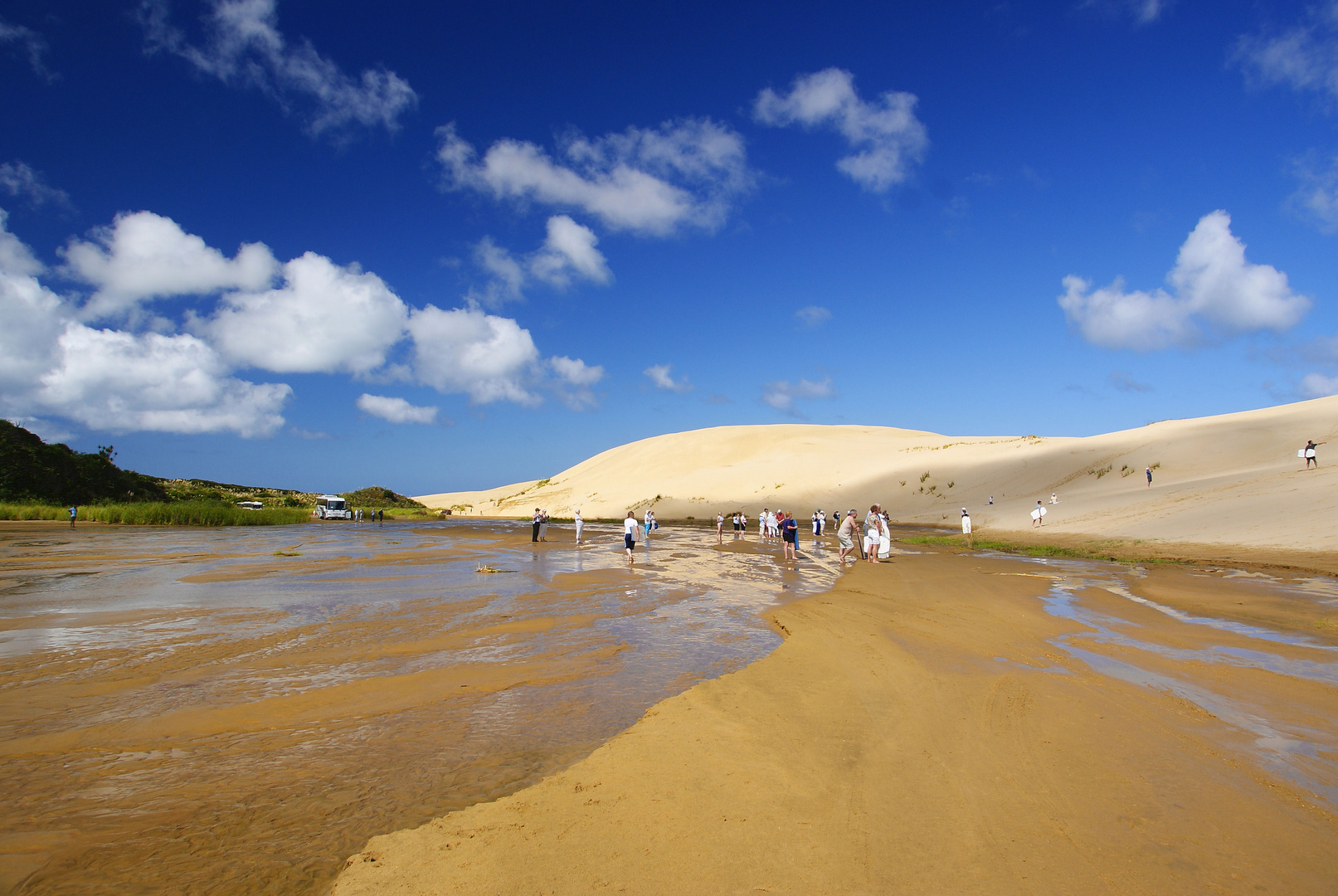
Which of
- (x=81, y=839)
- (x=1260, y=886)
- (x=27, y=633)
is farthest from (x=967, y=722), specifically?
(x=27, y=633)

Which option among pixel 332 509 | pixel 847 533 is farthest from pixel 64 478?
pixel 847 533

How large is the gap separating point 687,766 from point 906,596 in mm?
10355

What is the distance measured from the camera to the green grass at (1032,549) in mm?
21234

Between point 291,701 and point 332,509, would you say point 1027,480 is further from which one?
point 332,509

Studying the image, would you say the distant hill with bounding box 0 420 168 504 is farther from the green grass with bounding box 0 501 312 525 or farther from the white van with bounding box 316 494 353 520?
the white van with bounding box 316 494 353 520

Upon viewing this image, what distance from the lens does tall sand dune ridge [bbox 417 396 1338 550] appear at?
25.2 metres

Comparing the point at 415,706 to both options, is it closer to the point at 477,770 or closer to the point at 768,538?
the point at 477,770

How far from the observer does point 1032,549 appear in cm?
2508

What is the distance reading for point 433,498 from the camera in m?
107

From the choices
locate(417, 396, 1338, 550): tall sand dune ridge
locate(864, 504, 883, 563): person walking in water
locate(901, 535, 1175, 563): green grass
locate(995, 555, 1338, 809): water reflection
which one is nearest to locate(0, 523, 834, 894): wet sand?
locate(995, 555, 1338, 809): water reflection

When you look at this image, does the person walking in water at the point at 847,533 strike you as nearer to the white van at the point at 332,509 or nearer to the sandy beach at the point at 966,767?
Answer: the sandy beach at the point at 966,767

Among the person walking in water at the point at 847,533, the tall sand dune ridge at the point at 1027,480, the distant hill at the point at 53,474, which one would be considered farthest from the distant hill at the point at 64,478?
the person walking in water at the point at 847,533

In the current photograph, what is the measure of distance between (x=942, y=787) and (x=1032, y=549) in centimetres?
2358

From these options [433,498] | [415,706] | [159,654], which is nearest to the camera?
[415,706]
